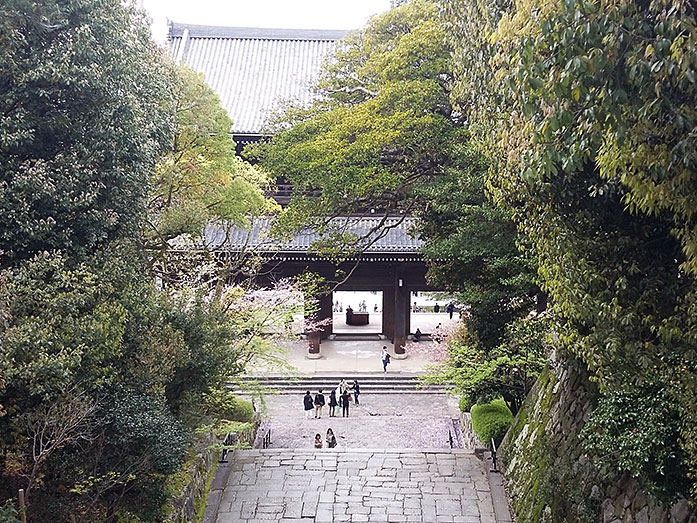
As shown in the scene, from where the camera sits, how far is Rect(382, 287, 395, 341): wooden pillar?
2302cm

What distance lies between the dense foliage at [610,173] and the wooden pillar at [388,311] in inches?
570

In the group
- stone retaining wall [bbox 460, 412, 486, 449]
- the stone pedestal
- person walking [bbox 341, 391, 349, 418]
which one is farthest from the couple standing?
the stone pedestal

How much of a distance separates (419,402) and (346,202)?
8.99m

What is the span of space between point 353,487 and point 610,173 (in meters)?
7.67

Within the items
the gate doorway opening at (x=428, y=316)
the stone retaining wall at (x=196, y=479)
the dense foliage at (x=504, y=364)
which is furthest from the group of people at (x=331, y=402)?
the gate doorway opening at (x=428, y=316)

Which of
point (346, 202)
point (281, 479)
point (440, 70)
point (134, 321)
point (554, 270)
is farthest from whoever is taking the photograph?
point (346, 202)

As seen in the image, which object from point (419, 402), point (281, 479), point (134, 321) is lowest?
point (419, 402)

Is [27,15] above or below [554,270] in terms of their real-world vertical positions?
above

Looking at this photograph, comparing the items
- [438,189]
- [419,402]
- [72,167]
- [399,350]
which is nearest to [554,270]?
[438,189]

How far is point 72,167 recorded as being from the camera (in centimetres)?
757

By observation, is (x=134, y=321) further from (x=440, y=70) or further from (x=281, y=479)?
(x=440, y=70)

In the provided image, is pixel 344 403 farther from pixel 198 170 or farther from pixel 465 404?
pixel 198 170

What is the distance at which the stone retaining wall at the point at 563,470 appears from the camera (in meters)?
6.84

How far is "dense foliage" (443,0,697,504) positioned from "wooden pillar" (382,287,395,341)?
14.5 m
